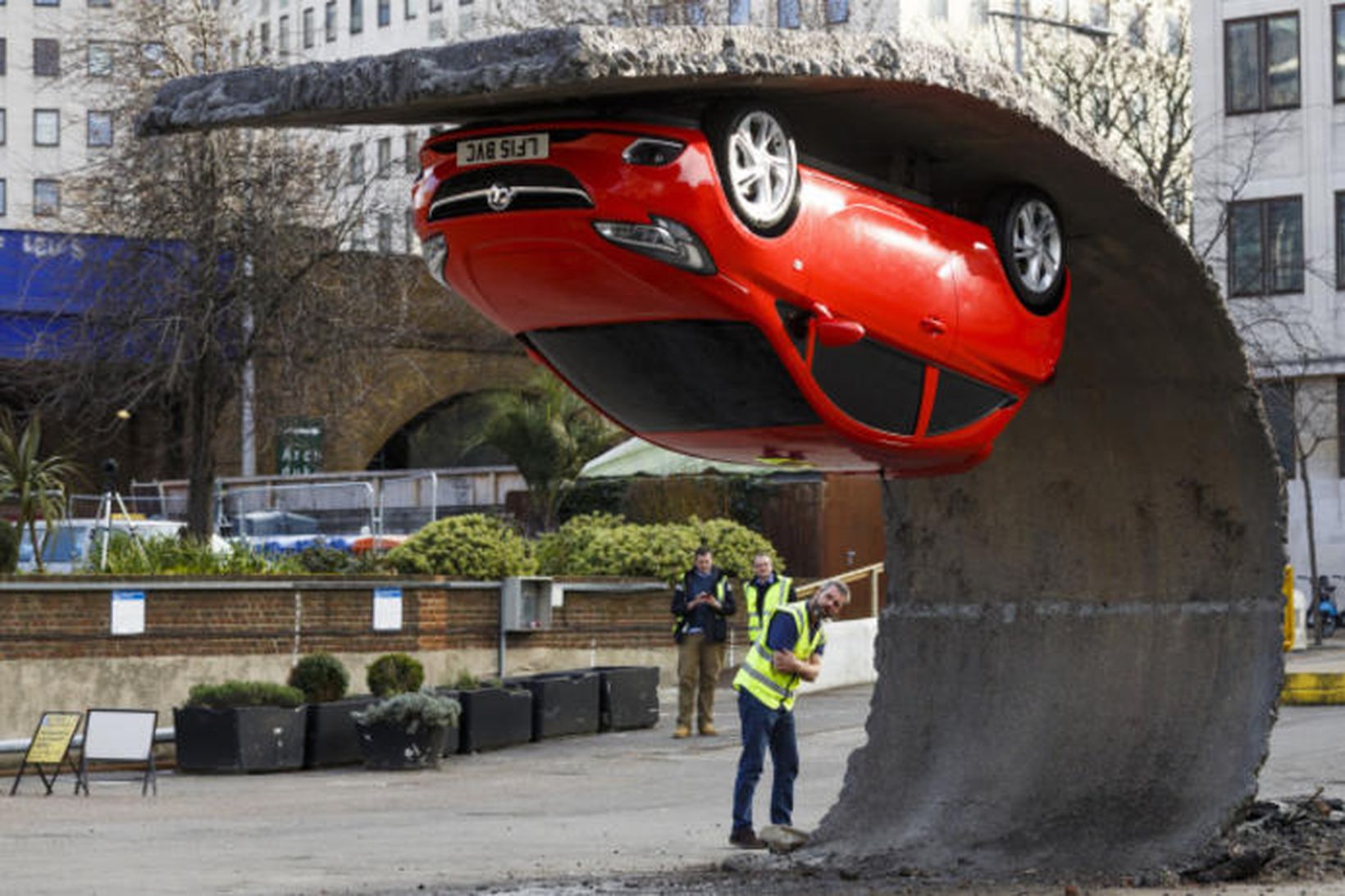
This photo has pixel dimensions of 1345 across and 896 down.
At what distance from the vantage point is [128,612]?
83.7 feet

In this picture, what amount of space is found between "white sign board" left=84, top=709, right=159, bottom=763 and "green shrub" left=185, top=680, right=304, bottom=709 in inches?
84.5

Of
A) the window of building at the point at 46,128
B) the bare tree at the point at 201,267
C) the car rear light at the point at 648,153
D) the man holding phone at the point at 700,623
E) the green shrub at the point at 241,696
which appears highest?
the window of building at the point at 46,128

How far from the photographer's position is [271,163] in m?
38.2

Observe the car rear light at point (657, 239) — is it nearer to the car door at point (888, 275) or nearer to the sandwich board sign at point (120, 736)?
the car door at point (888, 275)

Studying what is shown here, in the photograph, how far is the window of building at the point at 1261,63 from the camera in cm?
4638

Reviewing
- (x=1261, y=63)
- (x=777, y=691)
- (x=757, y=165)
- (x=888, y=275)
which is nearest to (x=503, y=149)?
(x=757, y=165)

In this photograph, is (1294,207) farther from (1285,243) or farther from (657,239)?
(657,239)

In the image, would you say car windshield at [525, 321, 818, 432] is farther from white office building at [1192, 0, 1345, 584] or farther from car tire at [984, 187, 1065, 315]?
white office building at [1192, 0, 1345, 584]

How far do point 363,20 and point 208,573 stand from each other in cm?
7080

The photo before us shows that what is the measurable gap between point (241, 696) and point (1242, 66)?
95.3 ft

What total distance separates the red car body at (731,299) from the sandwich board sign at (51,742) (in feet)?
34.0

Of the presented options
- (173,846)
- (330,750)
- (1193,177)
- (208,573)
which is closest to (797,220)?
(173,846)

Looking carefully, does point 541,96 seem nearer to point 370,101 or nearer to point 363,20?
point 370,101

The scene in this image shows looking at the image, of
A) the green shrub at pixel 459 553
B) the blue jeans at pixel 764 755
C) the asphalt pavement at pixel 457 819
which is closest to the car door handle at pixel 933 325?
the asphalt pavement at pixel 457 819
